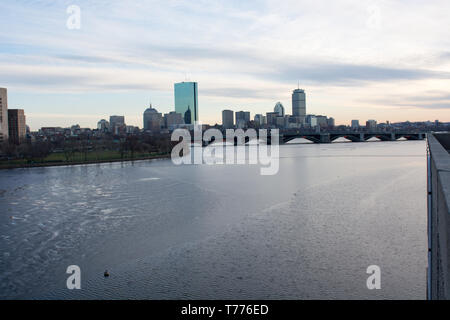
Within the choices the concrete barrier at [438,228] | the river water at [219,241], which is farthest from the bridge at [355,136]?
the concrete barrier at [438,228]

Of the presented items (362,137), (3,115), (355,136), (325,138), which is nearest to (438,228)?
(325,138)

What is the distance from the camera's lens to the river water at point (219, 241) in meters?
5.18

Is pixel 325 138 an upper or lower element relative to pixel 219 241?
upper

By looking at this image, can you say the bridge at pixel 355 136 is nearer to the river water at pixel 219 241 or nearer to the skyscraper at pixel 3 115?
the skyscraper at pixel 3 115

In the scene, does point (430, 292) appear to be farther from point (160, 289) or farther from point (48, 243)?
point (48, 243)

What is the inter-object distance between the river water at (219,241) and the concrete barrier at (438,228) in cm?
144

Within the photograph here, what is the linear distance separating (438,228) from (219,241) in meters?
4.74

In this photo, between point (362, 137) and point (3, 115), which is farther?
point (362, 137)

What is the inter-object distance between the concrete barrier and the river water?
1442mm

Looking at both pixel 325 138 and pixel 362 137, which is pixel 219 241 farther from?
pixel 362 137

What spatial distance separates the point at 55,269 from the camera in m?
6.02

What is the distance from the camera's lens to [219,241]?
7145 mm
